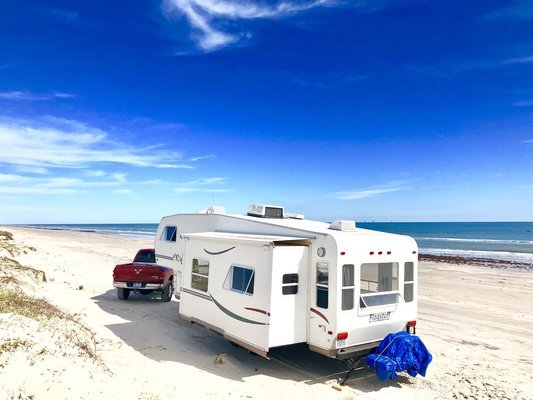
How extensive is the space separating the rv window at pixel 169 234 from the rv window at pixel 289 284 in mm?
6246

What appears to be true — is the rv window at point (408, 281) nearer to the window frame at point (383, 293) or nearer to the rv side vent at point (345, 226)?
the window frame at point (383, 293)

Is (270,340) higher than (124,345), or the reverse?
(270,340)

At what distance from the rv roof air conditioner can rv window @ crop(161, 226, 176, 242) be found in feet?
11.4

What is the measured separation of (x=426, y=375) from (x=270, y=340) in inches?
139

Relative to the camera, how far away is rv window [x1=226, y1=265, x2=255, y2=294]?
8.62 meters

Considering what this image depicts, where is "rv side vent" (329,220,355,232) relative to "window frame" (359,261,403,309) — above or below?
above

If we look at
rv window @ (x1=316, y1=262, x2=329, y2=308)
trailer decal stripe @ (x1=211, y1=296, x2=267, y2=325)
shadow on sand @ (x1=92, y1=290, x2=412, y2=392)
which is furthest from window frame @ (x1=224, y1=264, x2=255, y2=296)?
shadow on sand @ (x1=92, y1=290, x2=412, y2=392)

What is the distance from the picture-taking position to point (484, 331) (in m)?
13.1

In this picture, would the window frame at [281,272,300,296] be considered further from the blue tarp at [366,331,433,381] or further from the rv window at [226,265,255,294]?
the blue tarp at [366,331,433,381]

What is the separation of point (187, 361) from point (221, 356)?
0.74m

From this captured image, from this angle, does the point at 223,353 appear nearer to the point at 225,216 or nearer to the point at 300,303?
the point at 300,303

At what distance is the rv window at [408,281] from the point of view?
9.20m

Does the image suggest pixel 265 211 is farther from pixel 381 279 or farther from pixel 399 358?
pixel 399 358

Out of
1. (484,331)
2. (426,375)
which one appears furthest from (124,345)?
(484,331)
